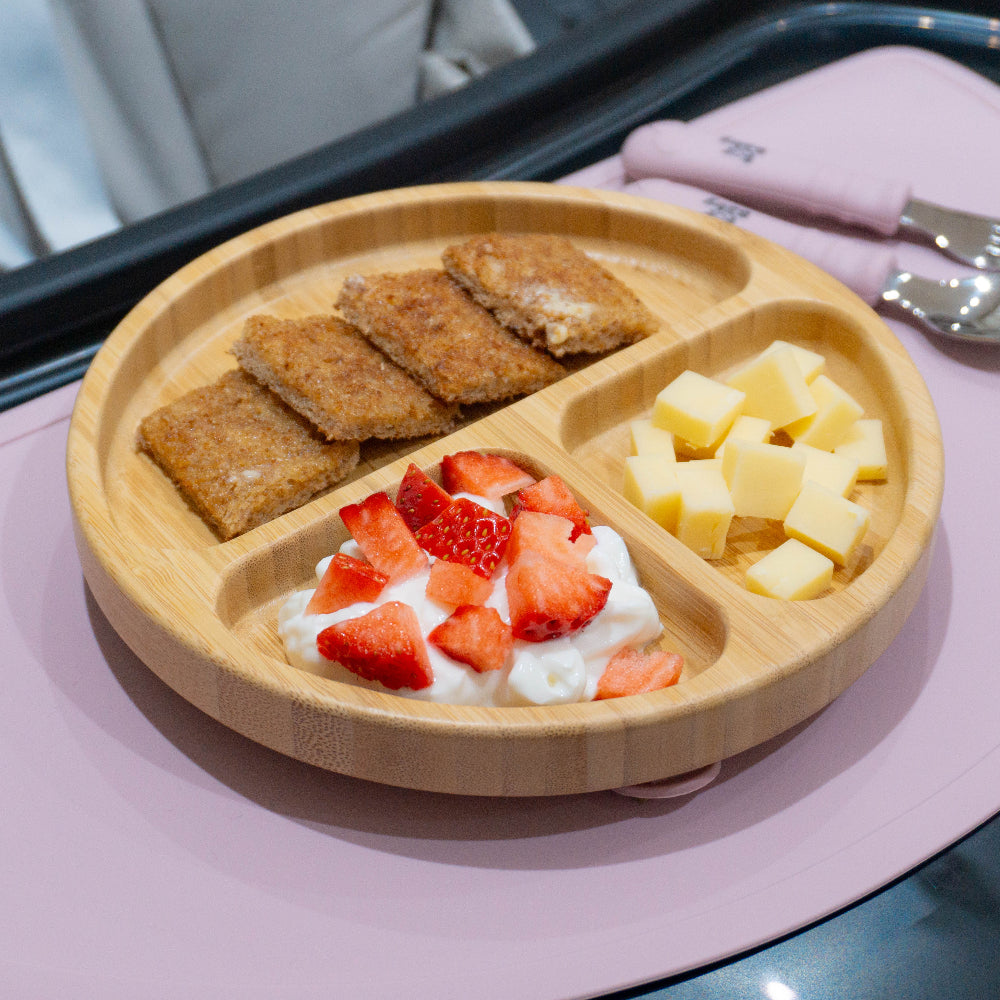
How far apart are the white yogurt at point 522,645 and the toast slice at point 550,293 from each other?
451 mm

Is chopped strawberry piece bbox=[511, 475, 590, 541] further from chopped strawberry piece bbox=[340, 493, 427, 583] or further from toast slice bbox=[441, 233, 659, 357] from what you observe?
toast slice bbox=[441, 233, 659, 357]

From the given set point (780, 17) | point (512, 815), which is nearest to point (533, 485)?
point (512, 815)

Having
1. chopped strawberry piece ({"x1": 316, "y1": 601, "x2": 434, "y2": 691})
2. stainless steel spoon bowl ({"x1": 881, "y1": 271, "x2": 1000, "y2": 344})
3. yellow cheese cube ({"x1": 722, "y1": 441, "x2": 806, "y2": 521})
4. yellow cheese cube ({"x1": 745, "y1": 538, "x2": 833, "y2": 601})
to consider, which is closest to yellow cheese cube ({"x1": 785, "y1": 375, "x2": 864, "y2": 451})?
yellow cheese cube ({"x1": 722, "y1": 441, "x2": 806, "y2": 521})

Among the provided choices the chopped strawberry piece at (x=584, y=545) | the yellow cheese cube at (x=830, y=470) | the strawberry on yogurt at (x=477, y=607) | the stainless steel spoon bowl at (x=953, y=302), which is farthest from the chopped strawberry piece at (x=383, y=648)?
the stainless steel spoon bowl at (x=953, y=302)

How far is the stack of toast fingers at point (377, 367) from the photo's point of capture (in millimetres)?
1492

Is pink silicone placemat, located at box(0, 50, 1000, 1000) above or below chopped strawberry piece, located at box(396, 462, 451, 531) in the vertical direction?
below

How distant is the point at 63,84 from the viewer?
88.1 inches

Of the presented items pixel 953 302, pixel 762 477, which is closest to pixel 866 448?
pixel 762 477

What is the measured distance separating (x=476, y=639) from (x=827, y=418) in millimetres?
659

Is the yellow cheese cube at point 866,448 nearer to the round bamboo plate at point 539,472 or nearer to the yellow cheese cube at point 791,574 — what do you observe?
the round bamboo plate at point 539,472

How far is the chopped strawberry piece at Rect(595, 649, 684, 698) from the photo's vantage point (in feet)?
4.02

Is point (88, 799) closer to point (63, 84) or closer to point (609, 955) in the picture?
point (609, 955)

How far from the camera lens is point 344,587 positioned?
4.13 feet

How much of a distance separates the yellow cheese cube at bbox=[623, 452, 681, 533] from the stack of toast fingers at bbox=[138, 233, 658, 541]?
26 cm
